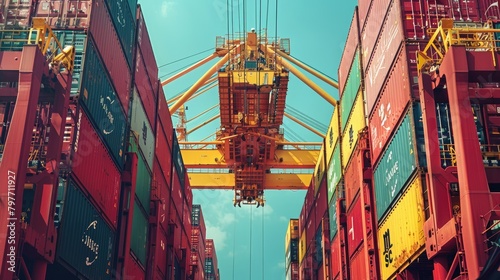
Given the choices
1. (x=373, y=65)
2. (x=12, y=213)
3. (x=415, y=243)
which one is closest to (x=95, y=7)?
(x=12, y=213)

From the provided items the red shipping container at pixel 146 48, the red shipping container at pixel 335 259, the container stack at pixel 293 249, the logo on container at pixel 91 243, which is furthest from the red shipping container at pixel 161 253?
the container stack at pixel 293 249

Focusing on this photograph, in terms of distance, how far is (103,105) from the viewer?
63.5 feet

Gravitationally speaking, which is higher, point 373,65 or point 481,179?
point 373,65

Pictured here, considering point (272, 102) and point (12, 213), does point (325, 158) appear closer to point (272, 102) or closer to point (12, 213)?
point (272, 102)

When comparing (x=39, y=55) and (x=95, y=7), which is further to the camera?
(x=95, y=7)

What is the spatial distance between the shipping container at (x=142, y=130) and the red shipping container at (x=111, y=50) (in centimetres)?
96

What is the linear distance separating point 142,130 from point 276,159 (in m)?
13.5

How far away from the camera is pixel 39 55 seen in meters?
14.4

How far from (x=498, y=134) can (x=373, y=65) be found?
236 inches

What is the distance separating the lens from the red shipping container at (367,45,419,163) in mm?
16859

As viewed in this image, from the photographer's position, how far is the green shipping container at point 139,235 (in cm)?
2336

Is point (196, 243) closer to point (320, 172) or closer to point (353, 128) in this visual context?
point (320, 172)

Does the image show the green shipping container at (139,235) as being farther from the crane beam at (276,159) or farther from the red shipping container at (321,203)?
the crane beam at (276,159)

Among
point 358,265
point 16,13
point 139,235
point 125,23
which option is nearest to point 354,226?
point 358,265
